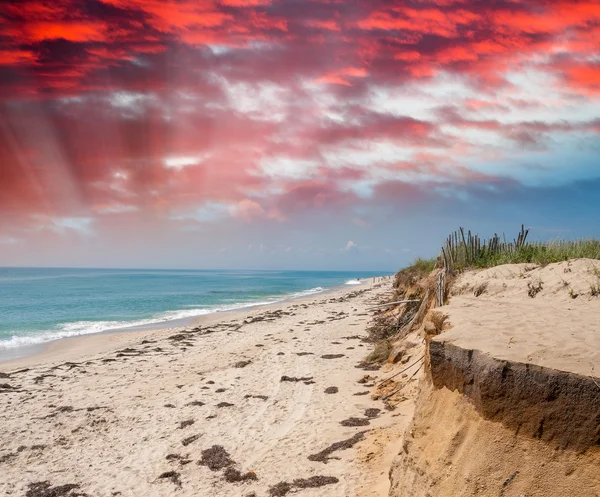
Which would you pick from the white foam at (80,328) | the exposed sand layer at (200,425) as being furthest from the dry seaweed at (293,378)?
the white foam at (80,328)

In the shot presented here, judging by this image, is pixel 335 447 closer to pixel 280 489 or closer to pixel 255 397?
pixel 280 489

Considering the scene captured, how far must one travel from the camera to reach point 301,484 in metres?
6.47

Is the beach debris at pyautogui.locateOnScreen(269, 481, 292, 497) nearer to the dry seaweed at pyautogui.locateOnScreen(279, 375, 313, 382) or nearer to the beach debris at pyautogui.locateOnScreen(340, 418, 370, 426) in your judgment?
the beach debris at pyautogui.locateOnScreen(340, 418, 370, 426)

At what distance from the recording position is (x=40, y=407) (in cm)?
1131

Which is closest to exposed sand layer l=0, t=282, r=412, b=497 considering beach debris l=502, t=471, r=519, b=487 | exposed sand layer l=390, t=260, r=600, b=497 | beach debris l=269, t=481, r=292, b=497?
beach debris l=269, t=481, r=292, b=497

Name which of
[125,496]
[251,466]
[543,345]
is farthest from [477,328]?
[125,496]

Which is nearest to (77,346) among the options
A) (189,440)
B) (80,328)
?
(80,328)

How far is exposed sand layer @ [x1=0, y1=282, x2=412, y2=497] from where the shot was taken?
6906mm

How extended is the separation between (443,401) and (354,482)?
99.7 inches

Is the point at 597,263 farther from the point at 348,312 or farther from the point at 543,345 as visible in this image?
the point at 348,312

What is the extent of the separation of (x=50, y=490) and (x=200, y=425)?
308 centimetres

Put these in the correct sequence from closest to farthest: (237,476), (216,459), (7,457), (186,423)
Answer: (237,476) → (216,459) → (7,457) → (186,423)

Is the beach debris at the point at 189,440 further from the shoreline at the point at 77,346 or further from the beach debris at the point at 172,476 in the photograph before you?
the shoreline at the point at 77,346

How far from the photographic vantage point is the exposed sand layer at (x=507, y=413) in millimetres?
3395
